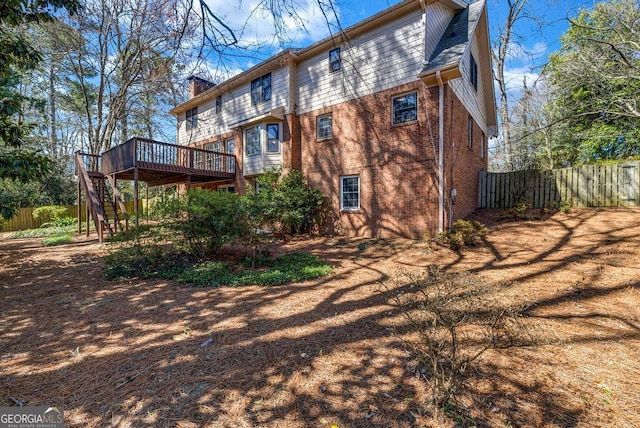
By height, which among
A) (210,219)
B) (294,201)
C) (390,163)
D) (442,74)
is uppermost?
(442,74)

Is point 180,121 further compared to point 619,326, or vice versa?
point 180,121

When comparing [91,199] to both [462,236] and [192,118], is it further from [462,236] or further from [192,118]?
[462,236]

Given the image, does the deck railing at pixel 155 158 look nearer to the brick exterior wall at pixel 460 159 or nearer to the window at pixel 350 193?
the window at pixel 350 193

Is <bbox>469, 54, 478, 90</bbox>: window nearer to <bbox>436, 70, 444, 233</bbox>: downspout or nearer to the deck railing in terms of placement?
<bbox>436, 70, 444, 233</bbox>: downspout

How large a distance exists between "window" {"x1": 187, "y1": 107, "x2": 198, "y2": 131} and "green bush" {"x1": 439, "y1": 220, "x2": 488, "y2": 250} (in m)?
16.3

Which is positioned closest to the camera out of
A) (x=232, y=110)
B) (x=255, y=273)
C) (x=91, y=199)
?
(x=255, y=273)

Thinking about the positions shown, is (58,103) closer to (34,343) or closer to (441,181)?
(34,343)

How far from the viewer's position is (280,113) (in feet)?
41.8

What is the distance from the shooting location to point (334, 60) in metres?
11.3

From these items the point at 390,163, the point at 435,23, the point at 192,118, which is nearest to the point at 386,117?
the point at 390,163

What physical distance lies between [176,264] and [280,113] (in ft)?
28.1

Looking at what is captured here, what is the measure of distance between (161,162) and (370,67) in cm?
967

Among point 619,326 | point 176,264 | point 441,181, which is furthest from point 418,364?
point 441,181

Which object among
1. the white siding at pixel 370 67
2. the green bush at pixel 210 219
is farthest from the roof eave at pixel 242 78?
the green bush at pixel 210 219
